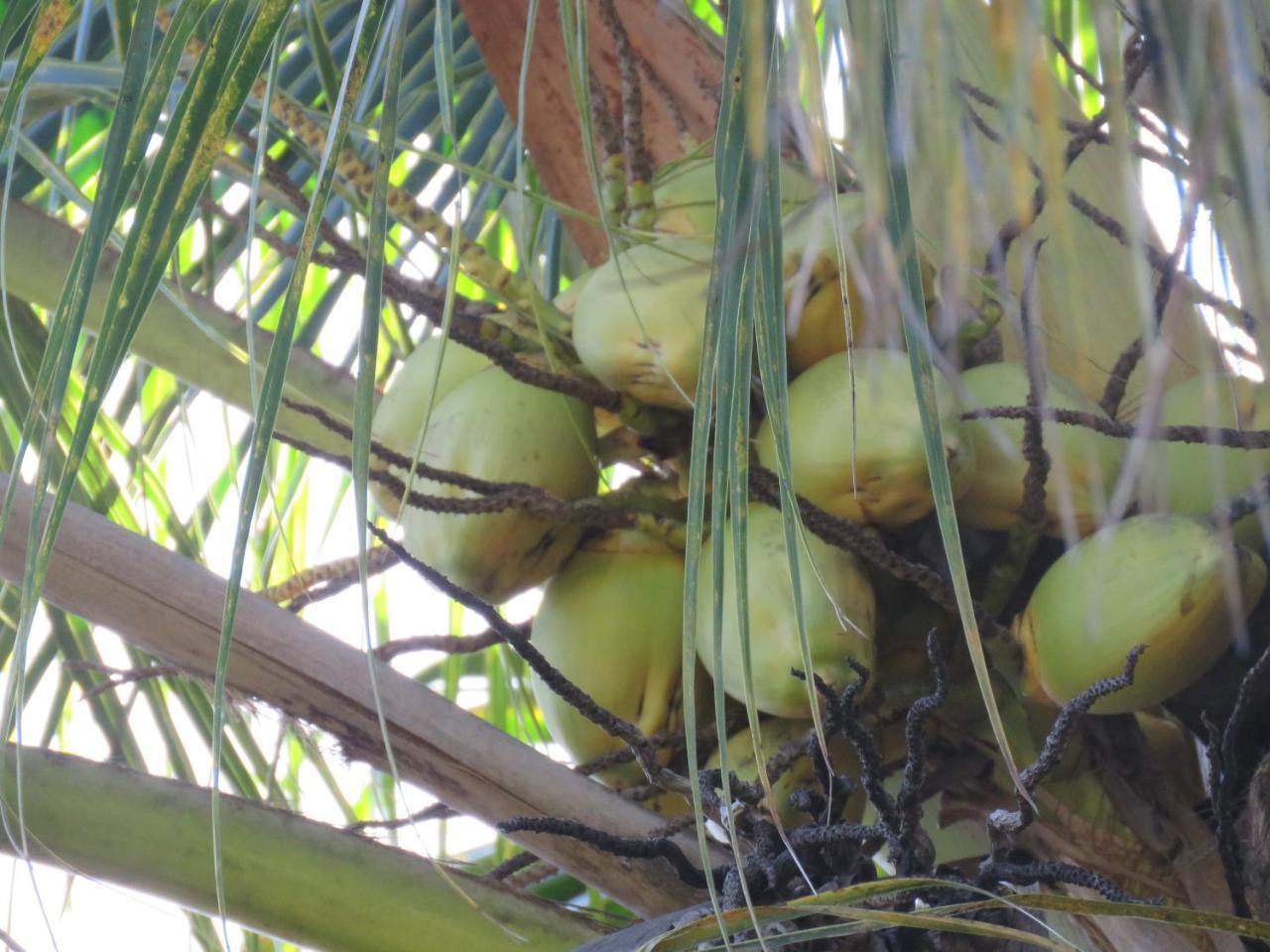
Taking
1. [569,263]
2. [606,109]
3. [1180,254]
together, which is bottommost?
[1180,254]

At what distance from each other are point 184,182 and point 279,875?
0.40 m

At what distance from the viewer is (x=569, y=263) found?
4.57 ft

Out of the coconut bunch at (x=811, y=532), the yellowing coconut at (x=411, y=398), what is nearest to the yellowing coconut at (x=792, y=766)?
the coconut bunch at (x=811, y=532)

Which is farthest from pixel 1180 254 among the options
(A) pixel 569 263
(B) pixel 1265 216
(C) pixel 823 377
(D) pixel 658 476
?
(A) pixel 569 263

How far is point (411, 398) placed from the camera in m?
0.88

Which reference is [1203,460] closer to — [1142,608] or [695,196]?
[1142,608]

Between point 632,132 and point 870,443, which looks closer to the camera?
point 870,443

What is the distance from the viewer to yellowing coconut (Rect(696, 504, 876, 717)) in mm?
685

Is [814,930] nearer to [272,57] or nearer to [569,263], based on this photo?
[272,57]

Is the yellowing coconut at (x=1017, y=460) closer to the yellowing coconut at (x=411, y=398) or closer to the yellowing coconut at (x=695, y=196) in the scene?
the yellowing coconut at (x=695, y=196)

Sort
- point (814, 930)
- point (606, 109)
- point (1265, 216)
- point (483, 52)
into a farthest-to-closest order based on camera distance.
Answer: point (483, 52) < point (606, 109) < point (814, 930) < point (1265, 216)

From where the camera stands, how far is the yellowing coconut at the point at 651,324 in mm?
732

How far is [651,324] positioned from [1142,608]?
28 cm

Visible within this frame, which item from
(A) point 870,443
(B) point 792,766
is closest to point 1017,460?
(A) point 870,443
